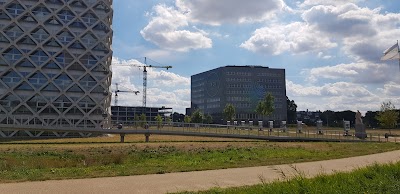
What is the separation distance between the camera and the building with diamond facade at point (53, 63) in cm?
5734

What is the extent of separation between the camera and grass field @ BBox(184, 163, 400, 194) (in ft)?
26.0

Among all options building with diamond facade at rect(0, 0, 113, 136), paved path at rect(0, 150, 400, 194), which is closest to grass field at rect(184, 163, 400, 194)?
paved path at rect(0, 150, 400, 194)

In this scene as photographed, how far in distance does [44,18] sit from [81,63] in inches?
365

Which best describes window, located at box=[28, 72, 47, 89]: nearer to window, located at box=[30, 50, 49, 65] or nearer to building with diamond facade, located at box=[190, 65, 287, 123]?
window, located at box=[30, 50, 49, 65]

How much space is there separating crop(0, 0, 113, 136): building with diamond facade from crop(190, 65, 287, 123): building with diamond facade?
84.3 meters

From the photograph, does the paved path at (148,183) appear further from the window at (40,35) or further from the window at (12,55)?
the window at (40,35)

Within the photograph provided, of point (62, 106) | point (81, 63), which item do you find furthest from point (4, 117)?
point (81, 63)

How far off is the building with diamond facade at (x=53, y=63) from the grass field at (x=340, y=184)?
49999 millimetres

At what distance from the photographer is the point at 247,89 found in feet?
474

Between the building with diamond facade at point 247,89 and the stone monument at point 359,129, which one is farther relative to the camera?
the building with diamond facade at point 247,89

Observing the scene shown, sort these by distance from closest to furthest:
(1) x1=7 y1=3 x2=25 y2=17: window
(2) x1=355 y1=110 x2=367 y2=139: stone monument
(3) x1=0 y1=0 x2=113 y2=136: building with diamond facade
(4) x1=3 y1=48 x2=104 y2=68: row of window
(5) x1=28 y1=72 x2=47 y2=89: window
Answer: (2) x1=355 y1=110 x2=367 y2=139: stone monument → (3) x1=0 y1=0 x2=113 y2=136: building with diamond facade → (4) x1=3 y1=48 x2=104 y2=68: row of window → (5) x1=28 y1=72 x2=47 y2=89: window → (1) x1=7 y1=3 x2=25 y2=17: window

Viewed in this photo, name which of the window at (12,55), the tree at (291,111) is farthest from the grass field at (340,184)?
the tree at (291,111)

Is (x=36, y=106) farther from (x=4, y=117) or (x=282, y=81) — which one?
(x=282, y=81)

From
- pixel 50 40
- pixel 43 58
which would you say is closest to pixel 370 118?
pixel 50 40
